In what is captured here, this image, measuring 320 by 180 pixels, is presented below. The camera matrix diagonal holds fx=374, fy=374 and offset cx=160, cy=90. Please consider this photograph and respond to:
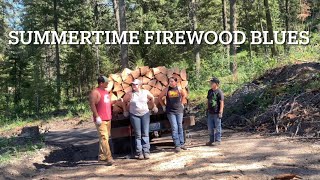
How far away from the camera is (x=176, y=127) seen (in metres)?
8.87

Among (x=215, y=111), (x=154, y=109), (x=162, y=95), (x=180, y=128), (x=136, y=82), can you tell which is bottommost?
(x=180, y=128)

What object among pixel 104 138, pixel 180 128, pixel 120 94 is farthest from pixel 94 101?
pixel 180 128

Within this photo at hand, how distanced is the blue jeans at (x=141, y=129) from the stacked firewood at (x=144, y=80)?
0.60m

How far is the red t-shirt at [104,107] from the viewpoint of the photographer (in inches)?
324

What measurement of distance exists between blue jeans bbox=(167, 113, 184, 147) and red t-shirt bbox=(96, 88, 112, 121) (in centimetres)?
146

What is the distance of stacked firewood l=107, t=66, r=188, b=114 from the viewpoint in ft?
29.6

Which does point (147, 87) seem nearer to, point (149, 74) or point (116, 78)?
point (149, 74)

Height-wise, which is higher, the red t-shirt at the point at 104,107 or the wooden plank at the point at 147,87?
the wooden plank at the point at 147,87

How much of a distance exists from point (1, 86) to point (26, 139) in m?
32.1

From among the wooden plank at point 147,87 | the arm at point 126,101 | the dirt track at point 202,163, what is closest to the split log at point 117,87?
the arm at point 126,101

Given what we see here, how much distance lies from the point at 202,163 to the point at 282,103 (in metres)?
4.43

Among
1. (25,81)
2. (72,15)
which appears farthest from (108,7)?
(25,81)

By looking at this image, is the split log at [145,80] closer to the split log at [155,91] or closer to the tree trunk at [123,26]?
the split log at [155,91]

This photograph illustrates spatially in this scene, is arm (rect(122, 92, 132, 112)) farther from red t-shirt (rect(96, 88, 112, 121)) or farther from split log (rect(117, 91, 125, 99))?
red t-shirt (rect(96, 88, 112, 121))
